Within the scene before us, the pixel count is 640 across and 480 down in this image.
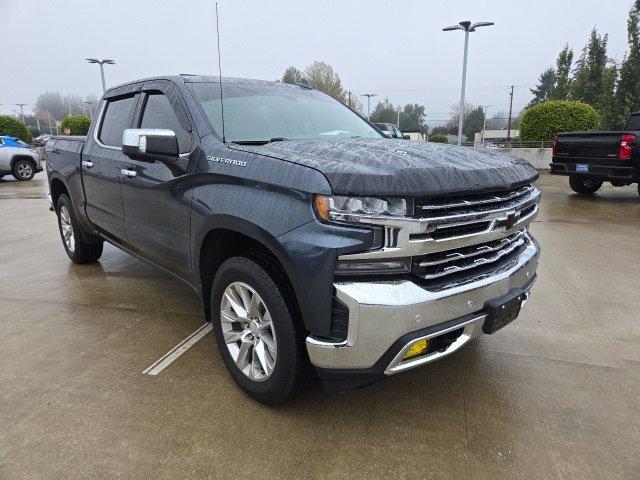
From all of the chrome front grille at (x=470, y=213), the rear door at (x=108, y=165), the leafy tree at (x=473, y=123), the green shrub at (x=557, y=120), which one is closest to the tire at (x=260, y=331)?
the chrome front grille at (x=470, y=213)

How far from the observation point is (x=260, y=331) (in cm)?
252

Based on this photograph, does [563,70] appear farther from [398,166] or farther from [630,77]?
[398,166]

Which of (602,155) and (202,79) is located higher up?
(202,79)

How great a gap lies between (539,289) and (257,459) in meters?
3.24

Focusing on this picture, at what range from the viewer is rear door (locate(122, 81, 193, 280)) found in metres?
2.96

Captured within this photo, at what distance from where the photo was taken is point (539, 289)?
14.6 ft

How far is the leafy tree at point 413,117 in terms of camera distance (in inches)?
3548

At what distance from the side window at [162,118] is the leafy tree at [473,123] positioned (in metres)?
84.1

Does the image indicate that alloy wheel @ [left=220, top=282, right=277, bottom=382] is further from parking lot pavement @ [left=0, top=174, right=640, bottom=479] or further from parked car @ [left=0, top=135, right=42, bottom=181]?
parked car @ [left=0, top=135, right=42, bottom=181]

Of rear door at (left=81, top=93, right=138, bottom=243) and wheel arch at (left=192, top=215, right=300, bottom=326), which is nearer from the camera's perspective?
wheel arch at (left=192, top=215, right=300, bottom=326)

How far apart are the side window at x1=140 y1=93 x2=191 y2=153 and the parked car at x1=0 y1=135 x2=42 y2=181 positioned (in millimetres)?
14670

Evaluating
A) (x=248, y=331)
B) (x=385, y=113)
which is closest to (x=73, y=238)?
(x=248, y=331)

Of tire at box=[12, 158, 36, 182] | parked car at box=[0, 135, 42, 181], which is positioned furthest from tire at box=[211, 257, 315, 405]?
tire at box=[12, 158, 36, 182]

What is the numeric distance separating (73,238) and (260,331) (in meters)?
3.67
